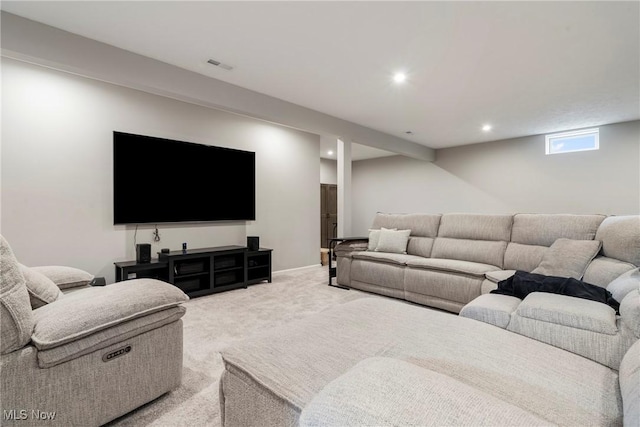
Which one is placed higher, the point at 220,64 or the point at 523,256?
the point at 220,64

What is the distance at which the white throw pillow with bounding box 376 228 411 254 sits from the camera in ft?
13.7

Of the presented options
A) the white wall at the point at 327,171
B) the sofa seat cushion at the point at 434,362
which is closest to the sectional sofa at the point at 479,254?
the sofa seat cushion at the point at 434,362

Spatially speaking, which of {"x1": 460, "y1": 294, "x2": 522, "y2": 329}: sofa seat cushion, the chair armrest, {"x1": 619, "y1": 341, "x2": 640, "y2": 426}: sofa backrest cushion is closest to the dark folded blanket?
{"x1": 460, "y1": 294, "x2": 522, "y2": 329}: sofa seat cushion

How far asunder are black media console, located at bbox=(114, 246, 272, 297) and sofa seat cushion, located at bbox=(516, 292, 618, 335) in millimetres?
3377

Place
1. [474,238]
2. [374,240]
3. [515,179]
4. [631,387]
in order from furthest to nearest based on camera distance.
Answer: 1. [515,179]
2. [374,240]
3. [474,238]
4. [631,387]

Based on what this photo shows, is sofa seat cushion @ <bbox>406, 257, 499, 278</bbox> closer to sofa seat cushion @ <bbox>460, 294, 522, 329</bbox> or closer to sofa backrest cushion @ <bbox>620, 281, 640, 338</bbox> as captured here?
sofa seat cushion @ <bbox>460, 294, 522, 329</bbox>

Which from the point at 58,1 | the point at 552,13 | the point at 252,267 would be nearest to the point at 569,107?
the point at 552,13

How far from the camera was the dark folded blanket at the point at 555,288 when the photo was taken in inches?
70.8

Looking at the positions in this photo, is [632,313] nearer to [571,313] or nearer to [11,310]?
[571,313]

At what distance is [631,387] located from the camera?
740mm

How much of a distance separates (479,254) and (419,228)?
92cm

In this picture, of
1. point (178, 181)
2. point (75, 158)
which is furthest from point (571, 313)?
point (75, 158)

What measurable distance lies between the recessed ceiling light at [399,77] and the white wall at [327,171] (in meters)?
4.73

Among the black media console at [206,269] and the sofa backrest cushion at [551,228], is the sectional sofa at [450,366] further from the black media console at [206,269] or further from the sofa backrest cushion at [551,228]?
the black media console at [206,269]
